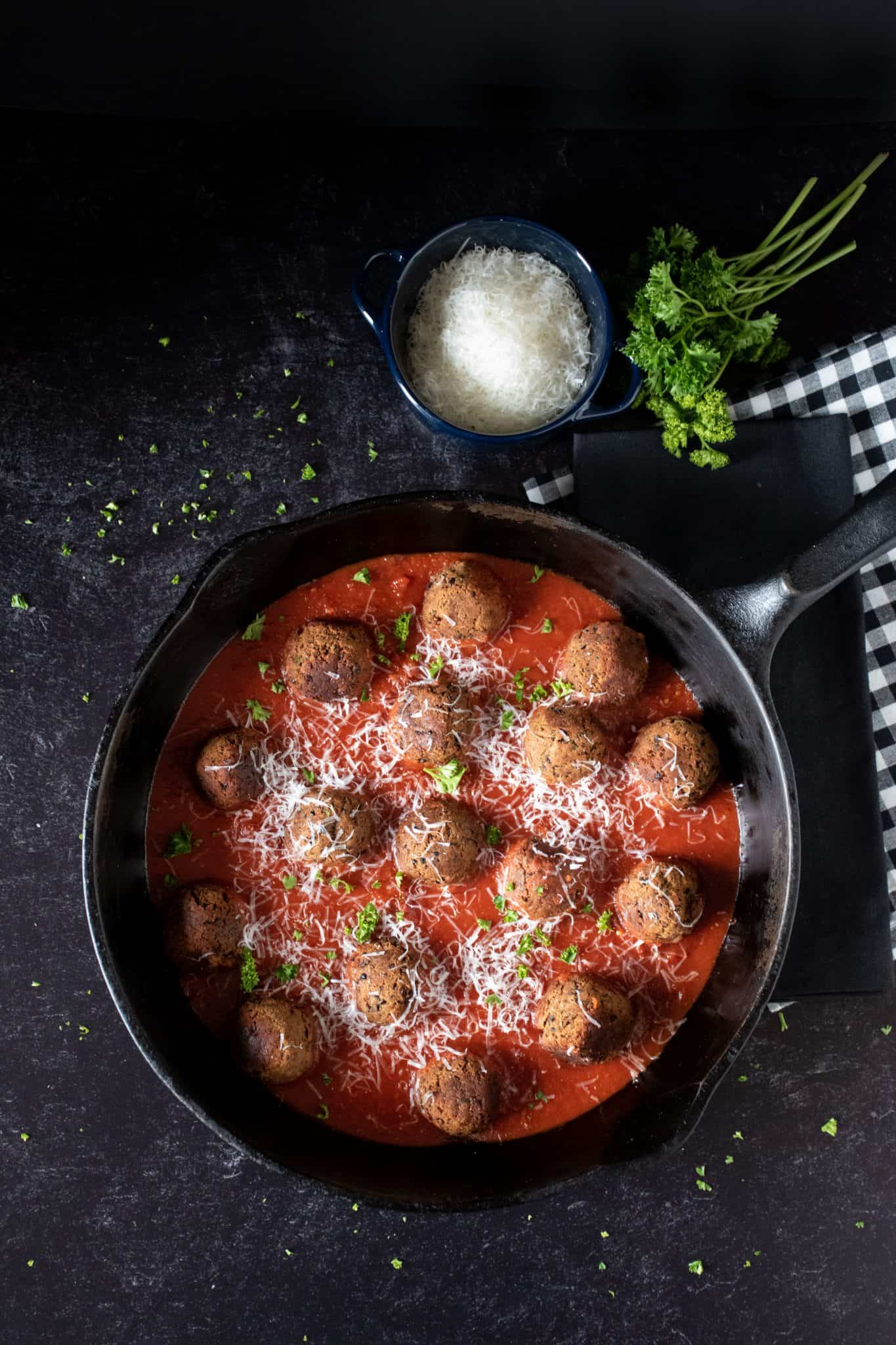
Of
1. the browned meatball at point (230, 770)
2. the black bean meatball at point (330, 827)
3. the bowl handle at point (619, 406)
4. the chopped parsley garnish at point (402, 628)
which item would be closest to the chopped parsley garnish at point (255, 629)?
the browned meatball at point (230, 770)

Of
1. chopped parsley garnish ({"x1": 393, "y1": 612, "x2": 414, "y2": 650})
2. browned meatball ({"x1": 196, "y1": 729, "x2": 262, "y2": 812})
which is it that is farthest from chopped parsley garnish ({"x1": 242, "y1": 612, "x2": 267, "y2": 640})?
chopped parsley garnish ({"x1": 393, "y1": 612, "x2": 414, "y2": 650})

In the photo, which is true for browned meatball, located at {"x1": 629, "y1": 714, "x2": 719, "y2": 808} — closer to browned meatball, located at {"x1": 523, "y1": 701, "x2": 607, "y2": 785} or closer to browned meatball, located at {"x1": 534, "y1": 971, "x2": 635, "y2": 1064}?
browned meatball, located at {"x1": 523, "y1": 701, "x2": 607, "y2": 785}

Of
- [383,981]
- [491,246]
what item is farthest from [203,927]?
[491,246]

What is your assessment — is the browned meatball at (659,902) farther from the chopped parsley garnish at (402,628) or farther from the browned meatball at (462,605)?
the chopped parsley garnish at (402,628)

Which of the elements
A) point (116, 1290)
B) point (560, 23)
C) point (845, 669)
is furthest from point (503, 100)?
point (116, 1290)

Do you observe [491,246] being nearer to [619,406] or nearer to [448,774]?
[619,406]
